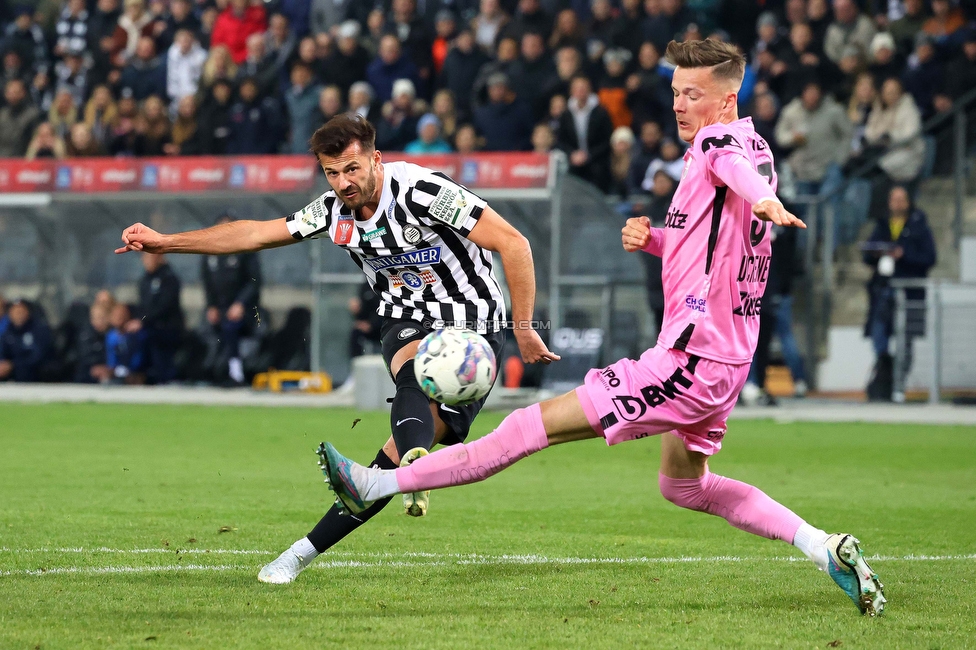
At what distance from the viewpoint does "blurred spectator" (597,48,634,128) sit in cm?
1836

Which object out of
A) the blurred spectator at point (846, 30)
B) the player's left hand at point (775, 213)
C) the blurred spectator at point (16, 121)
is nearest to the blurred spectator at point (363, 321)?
the blurred spectator at point (846, 30)

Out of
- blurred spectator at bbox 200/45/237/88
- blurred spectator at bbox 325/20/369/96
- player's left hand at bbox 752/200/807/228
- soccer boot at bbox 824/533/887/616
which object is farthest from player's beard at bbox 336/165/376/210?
blurred spectator at bbox 200/45/237/88

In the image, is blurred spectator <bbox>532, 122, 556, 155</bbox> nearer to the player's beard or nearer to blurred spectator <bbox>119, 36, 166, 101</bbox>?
blurred spectator <bbox>119, 36, 166, 101</bbox>

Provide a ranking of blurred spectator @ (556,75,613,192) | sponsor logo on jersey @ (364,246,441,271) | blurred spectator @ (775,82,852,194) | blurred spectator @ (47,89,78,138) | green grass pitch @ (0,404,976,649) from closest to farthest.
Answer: green grass pitch @ (0,404,976,649), sponsor logo on jersey @ (364,246,441,271), blurred spectator @ (775,82,852,194), blurred spectator @ (556,75,613,192), blurred spectator @ (47,89,78,138)

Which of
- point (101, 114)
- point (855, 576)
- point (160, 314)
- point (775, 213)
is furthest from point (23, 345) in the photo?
point (775, 213)

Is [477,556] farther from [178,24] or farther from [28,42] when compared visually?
[28,42]

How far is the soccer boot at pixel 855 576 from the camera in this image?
517 centimetres

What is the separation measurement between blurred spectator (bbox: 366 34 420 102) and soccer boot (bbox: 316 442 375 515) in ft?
50.5

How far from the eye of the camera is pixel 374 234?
19.9 feet

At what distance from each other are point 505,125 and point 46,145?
746 centimetres

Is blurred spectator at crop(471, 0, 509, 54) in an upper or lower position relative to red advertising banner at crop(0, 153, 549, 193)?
upper

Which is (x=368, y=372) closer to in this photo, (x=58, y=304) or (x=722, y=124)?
(x=58, y=304)

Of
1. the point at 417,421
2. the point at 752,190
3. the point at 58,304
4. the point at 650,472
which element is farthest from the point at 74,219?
the point at 752,190

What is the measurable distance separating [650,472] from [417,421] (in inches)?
205
